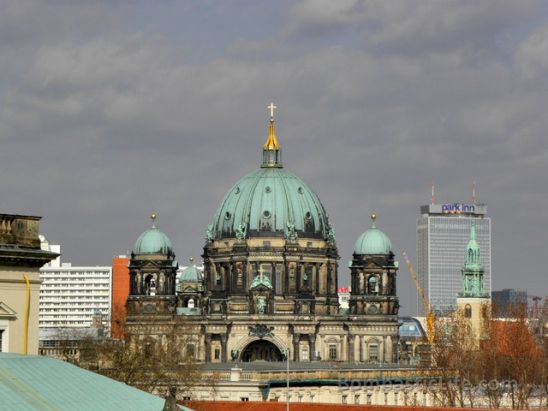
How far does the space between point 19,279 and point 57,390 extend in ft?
39.0

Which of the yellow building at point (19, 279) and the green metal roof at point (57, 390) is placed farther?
the yellow building at point (19, 279)

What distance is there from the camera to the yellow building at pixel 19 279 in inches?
2589

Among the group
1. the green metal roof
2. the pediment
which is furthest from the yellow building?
the green metal roof

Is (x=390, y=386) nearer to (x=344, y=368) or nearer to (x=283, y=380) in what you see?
(x=344, y=368)

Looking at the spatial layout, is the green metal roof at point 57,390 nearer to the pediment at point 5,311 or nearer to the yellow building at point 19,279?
the pediment at point 5,311

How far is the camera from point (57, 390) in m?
54.8

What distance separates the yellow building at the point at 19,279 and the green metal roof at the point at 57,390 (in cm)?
746

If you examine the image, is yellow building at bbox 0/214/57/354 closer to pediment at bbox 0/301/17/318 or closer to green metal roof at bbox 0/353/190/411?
pediment at bbox 0/301/17/318

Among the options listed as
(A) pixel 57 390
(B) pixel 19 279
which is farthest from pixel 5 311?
(A) pixel 57 390

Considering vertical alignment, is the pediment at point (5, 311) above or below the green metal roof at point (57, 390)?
above

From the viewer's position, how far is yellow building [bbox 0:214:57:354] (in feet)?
216

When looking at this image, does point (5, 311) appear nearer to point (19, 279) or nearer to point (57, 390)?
point (19, 279)

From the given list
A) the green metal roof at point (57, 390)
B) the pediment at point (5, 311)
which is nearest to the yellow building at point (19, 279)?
the pediment at point (5, 311)

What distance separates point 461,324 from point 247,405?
94842 mm
